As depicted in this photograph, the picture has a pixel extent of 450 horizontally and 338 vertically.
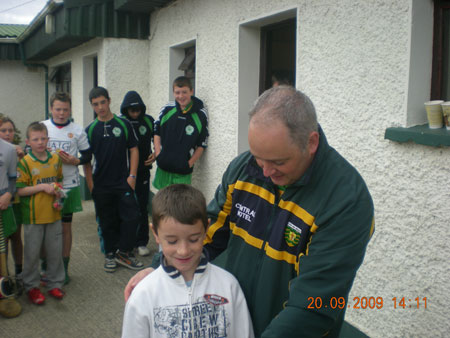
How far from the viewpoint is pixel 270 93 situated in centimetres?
155

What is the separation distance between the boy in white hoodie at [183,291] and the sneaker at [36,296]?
8.75 ft

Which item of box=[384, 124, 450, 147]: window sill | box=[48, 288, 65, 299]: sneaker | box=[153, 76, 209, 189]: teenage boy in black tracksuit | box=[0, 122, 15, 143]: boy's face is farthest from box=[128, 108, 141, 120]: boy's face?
box=[384, 124, 450, 147]: window sill

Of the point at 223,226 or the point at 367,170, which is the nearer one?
the point at 223,226

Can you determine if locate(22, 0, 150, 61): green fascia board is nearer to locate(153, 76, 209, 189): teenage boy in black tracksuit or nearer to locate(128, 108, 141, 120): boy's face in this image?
locate(128, 108, 141, 120): boy's face

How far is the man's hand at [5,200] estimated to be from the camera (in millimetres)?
3705

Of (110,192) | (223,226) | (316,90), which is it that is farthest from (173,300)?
(110,192)

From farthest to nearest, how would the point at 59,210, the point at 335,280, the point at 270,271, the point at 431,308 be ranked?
the point at 59,210
the point at 431,308
the point at 270,271
the point at 335,280

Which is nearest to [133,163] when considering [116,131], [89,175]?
[116,131]

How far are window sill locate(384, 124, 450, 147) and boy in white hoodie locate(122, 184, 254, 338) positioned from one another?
1.43 meters

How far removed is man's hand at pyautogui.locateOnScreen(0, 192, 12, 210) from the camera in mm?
3705

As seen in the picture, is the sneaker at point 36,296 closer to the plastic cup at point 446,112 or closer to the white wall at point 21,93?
the plastic cup at point 446,112

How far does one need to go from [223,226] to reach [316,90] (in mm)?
1829

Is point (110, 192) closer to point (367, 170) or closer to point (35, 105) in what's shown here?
point (367, 170)

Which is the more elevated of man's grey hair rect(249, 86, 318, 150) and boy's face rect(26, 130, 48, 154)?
man's grey hair rect(249, 86, 318, 150)
